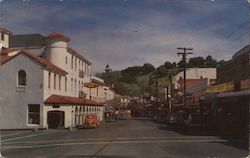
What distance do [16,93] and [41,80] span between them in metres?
1.32

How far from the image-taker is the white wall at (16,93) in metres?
11.9

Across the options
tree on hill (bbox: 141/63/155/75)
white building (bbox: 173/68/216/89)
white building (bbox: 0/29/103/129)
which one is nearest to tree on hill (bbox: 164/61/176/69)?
tree on hill (bbox: 141/63/155/75)

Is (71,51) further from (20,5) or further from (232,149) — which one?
(232,149)

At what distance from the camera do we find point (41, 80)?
1402cm

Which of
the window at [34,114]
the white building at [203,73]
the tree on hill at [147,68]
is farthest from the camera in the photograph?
the white building at [203,73]

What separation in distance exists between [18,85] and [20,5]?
196 inches

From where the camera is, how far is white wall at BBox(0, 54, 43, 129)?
39.1ft

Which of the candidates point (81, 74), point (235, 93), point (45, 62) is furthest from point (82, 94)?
point (235, 93)

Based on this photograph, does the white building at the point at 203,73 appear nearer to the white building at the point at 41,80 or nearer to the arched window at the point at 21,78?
the white building at the point at 41,80

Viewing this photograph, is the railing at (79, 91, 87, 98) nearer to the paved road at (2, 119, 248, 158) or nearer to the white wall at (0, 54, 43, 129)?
the paved road at (2, 119, 248, 158)

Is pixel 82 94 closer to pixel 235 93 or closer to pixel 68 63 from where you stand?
pixel 68 63

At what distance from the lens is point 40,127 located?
1398 cm

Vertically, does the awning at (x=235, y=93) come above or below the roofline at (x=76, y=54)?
below

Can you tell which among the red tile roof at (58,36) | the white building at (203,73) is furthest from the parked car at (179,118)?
the red tile roof at (58,36)
